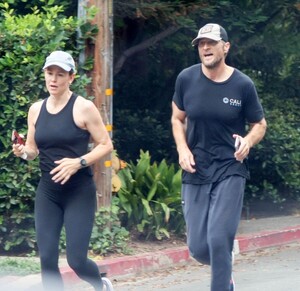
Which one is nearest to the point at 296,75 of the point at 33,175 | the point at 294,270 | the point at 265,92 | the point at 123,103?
the point at 265,92

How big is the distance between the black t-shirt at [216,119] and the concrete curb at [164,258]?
1.84 m

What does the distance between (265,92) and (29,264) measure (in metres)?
5.74

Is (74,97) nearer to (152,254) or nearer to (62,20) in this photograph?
(62,20)

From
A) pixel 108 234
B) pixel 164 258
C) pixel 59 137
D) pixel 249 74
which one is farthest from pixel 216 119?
pixel 249 74

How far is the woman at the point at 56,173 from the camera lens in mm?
5828

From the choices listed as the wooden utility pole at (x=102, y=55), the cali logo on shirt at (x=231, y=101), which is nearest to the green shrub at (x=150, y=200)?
the wooden utility pole at (x=102, y=55)

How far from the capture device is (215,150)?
5844 millimetres

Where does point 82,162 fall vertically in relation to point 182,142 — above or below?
below

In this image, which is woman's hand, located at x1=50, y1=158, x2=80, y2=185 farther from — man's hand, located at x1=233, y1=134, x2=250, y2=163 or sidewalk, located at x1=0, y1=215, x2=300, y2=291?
sidewalk, located at x1=0, y1=215, x2=300, y2=291

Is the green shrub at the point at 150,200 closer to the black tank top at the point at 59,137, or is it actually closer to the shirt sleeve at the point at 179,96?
the shirt sleeve at the point at 179,96

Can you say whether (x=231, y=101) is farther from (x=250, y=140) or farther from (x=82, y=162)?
(x=82, y=162)

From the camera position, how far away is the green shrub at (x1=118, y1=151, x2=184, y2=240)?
934 cm

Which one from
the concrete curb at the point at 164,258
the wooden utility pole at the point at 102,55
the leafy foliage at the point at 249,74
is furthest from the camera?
the leafy foliage at the point at 249,74

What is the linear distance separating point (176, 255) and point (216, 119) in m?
3.48
